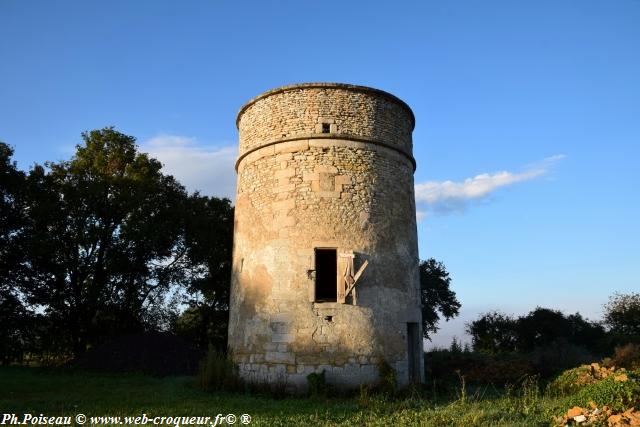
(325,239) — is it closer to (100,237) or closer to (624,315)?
(100,237)

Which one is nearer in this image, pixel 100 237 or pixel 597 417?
pixel 597 417

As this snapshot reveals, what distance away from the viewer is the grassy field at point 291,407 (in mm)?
7742

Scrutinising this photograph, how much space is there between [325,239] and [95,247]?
1381 centimetres

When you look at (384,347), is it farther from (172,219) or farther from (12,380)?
(172,219)

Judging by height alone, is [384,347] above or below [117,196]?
below

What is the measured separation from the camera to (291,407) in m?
8.93

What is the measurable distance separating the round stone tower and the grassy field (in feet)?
3.60

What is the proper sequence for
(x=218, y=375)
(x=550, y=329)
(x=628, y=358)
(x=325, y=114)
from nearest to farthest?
(x=218, y=375) → (x=325, y=114) → (x=628, y=358) → (x=550, y=329)

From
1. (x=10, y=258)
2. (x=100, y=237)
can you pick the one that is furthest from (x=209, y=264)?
(x=10, y=258)

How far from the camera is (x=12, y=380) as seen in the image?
13773 millimetres

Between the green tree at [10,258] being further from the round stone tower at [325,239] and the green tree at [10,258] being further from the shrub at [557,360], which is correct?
the shrub at [557,360]

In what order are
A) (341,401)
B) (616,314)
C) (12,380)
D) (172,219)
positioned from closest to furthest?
(341,401), (12,380), (172,219), (616,314)

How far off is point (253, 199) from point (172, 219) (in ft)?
33.4

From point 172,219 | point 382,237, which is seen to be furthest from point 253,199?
point 172,219
